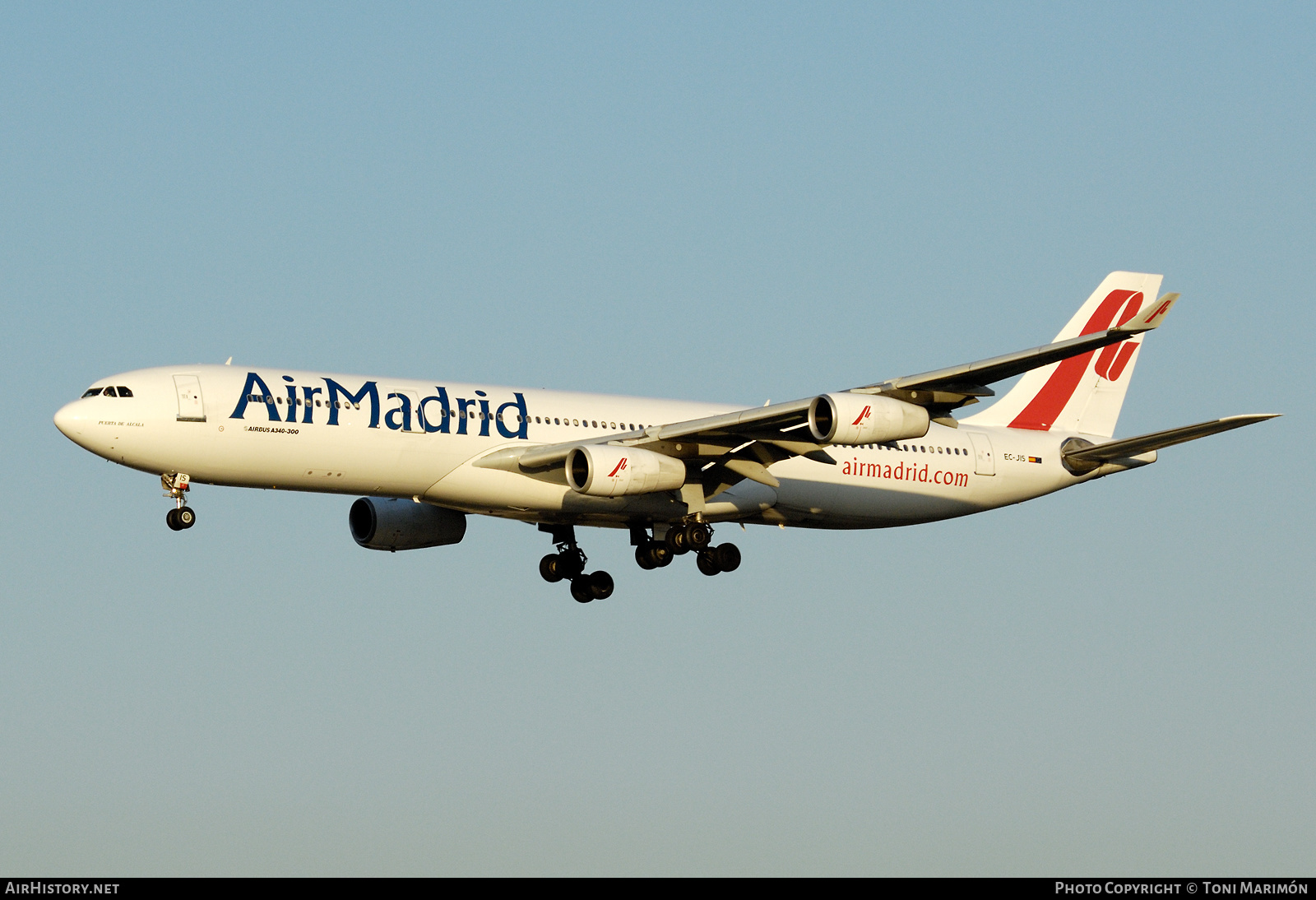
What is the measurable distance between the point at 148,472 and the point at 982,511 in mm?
24699

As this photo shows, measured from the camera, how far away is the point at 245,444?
4600 cm

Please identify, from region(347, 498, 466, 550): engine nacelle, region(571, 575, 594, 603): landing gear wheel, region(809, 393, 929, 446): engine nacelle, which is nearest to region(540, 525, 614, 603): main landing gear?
region(571, 575, 594, 603): landing gear wheel

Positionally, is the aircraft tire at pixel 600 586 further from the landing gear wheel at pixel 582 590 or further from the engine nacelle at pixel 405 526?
the engine nacelle at pixel 405 526

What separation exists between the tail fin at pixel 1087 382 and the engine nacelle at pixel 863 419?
13231 mm

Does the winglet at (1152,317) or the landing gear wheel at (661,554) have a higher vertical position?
the winglet at (1152,317)

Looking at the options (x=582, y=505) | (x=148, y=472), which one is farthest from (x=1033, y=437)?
(x=148, y=472)

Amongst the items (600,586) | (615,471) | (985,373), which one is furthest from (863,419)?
(600,586)

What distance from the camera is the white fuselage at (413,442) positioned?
4588 cm

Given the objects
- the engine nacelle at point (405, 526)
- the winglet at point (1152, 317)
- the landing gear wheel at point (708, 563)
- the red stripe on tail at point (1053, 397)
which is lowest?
Result: the landing gear wheel at point (708, 563)

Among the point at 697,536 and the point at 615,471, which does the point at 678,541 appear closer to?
the point at 697,536

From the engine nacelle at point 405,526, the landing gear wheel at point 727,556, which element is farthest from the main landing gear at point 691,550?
the engine nacelle at point 405,526
